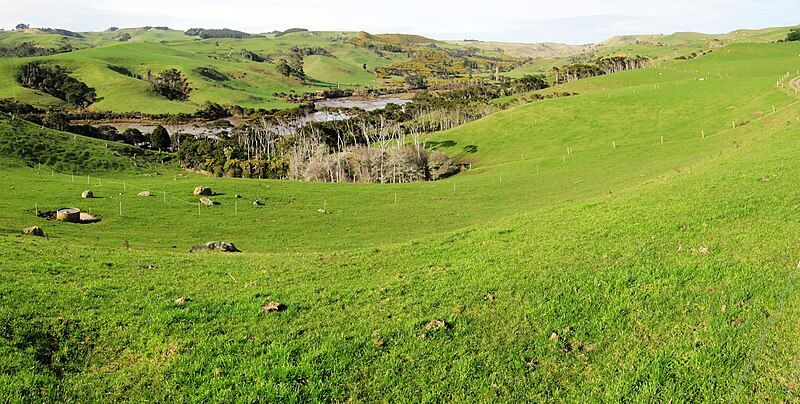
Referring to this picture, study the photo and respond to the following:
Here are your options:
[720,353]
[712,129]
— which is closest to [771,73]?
[712,129]

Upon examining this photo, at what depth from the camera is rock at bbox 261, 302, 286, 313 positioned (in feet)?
48.1

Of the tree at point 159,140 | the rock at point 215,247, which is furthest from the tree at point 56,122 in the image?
the rock at point 215,247

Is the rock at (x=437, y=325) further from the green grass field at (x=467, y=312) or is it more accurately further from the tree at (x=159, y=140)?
the tree at (x=159, y=140)

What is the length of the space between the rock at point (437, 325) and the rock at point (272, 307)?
4719 mm

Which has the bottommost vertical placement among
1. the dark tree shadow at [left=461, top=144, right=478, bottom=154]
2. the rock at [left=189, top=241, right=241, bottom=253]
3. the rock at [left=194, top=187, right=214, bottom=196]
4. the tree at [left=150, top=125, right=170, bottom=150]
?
the rock at [left=189, top=241, right=241, bottom=253]

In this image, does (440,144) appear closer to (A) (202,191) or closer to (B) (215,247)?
(A) (202,191)

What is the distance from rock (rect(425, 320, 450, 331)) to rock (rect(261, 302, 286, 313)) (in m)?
4.72

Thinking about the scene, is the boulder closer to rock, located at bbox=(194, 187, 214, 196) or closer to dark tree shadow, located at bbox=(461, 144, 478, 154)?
rock, located at bbox=(194, 187, 214, 196)

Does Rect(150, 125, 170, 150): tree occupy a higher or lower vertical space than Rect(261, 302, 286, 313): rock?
higher

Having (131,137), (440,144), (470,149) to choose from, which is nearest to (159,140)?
(131,137)

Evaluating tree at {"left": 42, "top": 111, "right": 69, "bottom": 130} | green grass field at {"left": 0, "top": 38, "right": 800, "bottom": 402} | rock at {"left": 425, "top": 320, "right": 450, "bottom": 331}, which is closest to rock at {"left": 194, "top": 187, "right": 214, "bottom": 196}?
green grass field at {"left": 0, "top": 38, "right": 800, "bottom": 402}

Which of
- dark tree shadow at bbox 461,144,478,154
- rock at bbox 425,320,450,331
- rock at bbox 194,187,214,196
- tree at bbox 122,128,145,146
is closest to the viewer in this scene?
rock at bbox 425,320,450,331

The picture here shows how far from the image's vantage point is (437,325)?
13.4 metres

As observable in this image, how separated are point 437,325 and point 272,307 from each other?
522 centimetres
